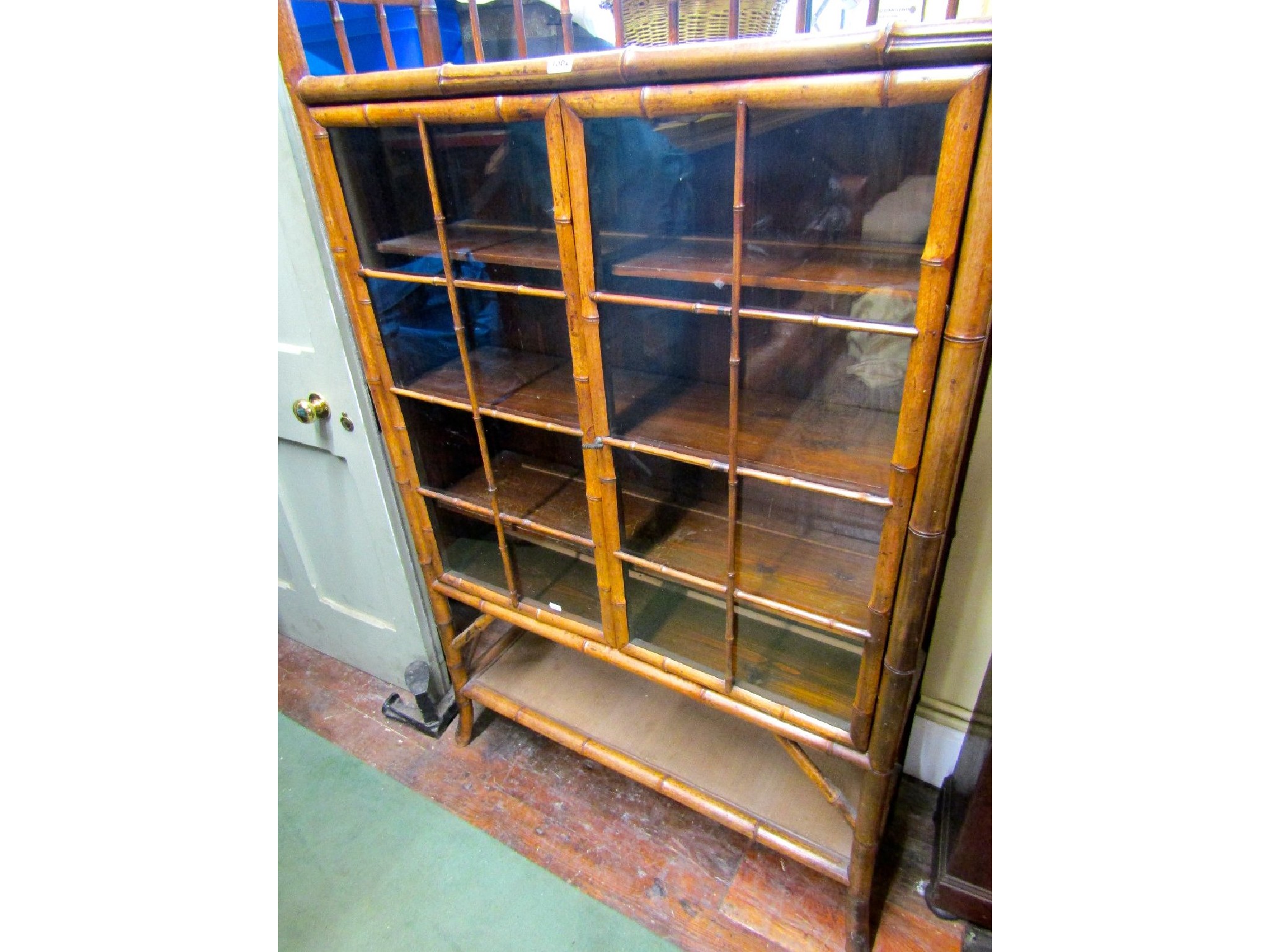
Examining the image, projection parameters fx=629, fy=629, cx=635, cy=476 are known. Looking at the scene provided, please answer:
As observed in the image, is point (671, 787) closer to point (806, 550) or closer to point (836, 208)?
point (806, 550)

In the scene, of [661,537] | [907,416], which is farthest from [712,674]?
[907,416]

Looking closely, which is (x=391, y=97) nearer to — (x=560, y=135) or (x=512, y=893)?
(x=560, y=135)

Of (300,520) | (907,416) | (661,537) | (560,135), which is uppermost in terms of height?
(560,135)

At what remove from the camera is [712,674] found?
1.12m

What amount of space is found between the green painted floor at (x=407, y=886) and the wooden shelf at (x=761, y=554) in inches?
28.8

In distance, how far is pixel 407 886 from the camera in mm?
1293

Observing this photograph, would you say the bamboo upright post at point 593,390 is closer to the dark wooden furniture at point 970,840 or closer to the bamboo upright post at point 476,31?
the bamboo upright post at point 476,31

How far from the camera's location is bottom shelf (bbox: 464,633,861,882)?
1163mm

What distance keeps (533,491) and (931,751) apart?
1.05 metres

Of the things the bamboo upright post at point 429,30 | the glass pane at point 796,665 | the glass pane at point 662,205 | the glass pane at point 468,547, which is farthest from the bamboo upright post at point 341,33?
the glass pane at point 796,665

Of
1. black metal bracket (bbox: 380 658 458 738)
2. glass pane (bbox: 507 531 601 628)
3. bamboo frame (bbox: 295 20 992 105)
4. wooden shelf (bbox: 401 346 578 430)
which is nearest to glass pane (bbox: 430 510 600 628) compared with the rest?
glass pane (bbox: 507 531 601 628)

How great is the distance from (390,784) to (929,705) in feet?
4.11

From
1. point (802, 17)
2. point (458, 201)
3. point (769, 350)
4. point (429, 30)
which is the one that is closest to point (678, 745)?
point (769, 350)

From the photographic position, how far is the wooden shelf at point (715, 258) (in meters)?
0.77
